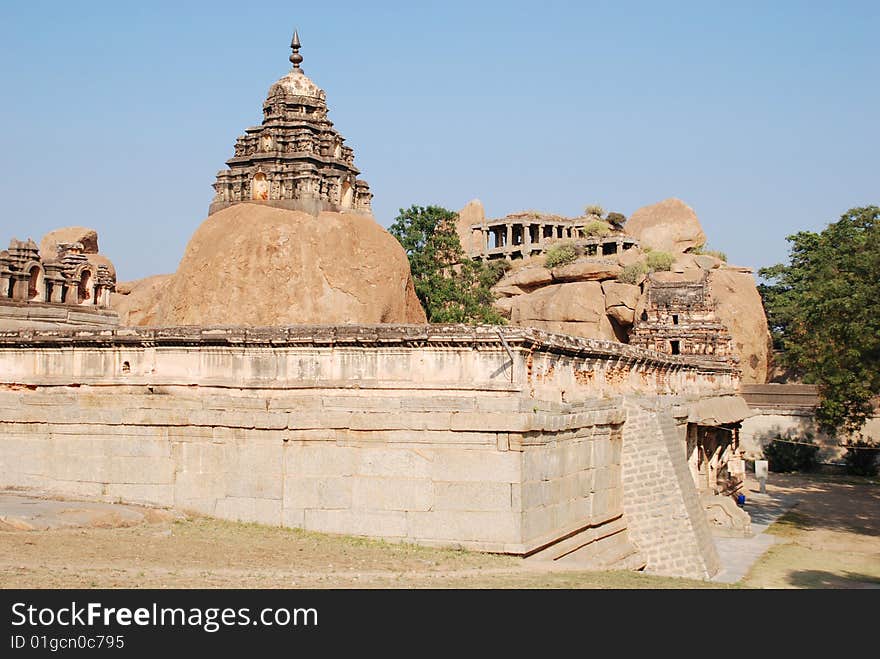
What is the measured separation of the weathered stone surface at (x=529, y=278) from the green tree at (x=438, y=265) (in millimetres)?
9903

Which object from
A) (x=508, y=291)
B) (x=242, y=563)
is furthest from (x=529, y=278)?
(x=242, y=563)

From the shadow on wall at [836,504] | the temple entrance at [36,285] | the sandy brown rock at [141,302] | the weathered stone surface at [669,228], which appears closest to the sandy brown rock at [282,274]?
the temple entrance at [36,285]

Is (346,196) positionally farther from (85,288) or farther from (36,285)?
(36,285)

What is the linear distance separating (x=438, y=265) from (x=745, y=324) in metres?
17.3

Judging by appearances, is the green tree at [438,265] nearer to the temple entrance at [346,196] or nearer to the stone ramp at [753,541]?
the temple entrance at [346,196]

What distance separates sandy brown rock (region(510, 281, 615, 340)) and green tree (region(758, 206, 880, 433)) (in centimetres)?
942

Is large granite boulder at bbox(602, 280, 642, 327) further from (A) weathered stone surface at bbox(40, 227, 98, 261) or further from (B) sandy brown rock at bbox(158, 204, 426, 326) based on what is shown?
(A) weathered stone surface at bbox(40, 227, 98, 261)

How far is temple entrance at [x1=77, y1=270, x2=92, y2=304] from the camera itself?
2737 cm

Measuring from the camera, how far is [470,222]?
248ft

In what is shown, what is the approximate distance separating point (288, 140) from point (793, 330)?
29426 mm

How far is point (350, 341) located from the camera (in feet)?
51.1

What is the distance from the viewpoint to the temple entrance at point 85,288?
2737 cm
